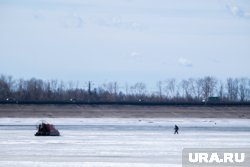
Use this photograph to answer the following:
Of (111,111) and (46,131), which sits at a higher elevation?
(111,111)

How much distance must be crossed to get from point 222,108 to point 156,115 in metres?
12.6

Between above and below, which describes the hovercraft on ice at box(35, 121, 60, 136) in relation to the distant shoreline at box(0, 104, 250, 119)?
below

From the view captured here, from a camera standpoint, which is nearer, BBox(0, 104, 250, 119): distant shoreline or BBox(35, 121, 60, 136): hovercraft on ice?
BBox(35, 121, 60, 136): hovercraft on ice

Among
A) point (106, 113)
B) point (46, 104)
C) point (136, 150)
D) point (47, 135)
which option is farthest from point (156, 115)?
point (136, 150)

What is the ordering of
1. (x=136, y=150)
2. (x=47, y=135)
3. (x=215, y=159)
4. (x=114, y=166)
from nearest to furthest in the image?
(x=114, y=166) → (x=215, y=159) → (x=136, y=150) → (x=47, y=135)

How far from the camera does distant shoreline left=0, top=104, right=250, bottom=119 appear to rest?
14675 cm

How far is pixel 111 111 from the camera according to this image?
149500 mm

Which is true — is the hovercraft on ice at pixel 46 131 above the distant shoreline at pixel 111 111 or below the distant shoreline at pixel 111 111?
below

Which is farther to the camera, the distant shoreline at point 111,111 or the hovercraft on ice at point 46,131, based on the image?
the distant shoreline at point 111,111

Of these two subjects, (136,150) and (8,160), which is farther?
(136,150)

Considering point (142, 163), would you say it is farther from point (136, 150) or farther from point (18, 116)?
point (18, 116)

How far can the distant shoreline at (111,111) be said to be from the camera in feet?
481

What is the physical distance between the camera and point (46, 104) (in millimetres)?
149875

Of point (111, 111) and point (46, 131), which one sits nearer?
point (46, 131)
